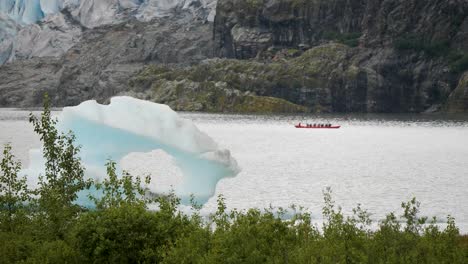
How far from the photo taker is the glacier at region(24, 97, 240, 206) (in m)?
42.2

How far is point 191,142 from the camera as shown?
42.0m

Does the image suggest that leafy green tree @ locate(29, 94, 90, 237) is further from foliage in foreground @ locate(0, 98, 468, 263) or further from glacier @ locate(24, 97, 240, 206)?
glacier @ locate(24, 97, 240, 206)

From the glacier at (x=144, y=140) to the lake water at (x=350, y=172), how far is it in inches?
210

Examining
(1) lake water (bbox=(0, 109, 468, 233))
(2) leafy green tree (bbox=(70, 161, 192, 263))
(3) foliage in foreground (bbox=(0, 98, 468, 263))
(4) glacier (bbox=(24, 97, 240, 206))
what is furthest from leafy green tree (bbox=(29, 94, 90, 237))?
(1) lake water (bbox=(0, 109, 468, 233))

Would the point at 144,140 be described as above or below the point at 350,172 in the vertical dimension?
above

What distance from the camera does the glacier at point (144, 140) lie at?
139 feet

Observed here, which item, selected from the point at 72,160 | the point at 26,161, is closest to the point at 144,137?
the point at 72,160

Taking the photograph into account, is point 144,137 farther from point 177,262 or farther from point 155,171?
point 155,171

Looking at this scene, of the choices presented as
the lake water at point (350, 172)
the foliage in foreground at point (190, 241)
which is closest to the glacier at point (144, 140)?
the lake water at point (350, 172)

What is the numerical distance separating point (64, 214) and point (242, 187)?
38127mm

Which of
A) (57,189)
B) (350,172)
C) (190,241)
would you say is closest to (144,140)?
(57,189)

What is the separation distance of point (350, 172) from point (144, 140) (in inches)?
1640

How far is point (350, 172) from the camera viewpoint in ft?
263

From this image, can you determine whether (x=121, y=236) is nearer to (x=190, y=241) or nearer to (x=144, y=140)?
(x=190, y=241)
